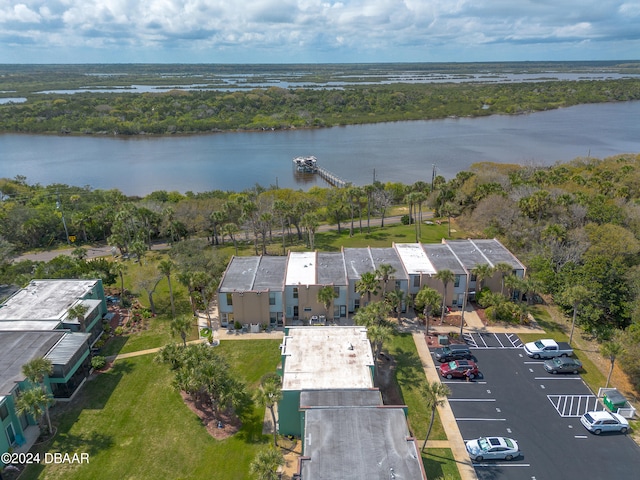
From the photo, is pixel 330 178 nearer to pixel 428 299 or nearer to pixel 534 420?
pixel 428 299

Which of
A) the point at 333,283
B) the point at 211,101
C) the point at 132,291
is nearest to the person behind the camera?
the point at 333,283

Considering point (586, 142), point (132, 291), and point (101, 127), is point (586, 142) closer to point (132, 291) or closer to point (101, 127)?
point (132, 291)

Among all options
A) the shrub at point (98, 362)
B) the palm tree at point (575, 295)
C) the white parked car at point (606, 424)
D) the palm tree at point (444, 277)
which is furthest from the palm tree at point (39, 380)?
the palm tree at point (575, 295)

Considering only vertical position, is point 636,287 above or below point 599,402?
above

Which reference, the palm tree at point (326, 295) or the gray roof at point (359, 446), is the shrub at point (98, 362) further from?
the gray roof at point (359, 446)

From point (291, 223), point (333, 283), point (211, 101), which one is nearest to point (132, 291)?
point (333, 283)

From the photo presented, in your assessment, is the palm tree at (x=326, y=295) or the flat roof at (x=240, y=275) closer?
the palm tree at (x=326, y=295)
